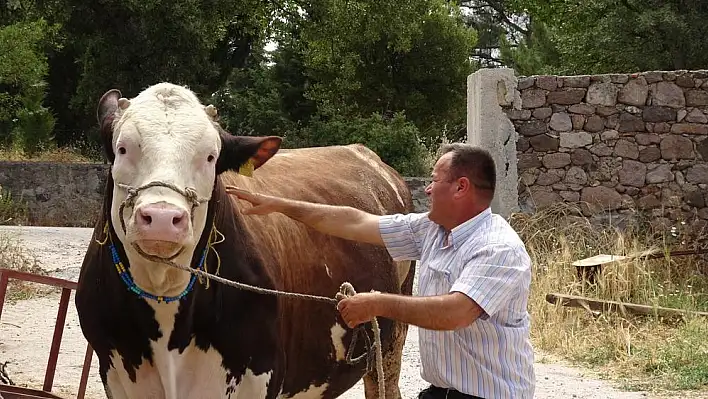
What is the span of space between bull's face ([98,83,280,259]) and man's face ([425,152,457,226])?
2.64ft

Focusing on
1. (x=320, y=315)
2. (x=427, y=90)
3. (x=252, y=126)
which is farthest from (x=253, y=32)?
(x=320, y=315)

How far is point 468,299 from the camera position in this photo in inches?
125

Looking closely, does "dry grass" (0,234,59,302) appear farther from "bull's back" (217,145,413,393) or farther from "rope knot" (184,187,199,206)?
"rope knot" (184,187,199,206)

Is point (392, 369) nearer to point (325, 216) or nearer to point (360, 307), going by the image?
point (325, 216)

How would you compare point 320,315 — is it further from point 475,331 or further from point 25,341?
point 25,341

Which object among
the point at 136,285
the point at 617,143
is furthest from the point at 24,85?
the point at 136,285

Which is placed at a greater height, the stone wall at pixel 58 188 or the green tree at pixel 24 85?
the green tree at pixel 24 85

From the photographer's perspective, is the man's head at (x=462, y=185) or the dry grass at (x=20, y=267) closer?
the man's head at (x=462, y=185)

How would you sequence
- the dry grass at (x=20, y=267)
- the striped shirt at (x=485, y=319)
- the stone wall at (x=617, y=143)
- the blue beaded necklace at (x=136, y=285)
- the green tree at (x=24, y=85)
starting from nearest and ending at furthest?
the striped shirt at (x=485, y=319)
the blue beaded necklace at (x=136, y=285)
the dry grass at (x=20, y=267)
the stone wall at (x=617, y=143)
the green tree at (x=24, y=85)

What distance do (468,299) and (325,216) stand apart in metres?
1.18

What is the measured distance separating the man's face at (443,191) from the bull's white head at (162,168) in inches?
31.6

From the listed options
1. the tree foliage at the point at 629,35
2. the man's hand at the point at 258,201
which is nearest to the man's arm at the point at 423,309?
the man's hand at the point at 258,201

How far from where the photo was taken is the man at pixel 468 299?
3199mm

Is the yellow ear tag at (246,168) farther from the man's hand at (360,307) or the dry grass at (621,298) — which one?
the dry grass at (621,298)
